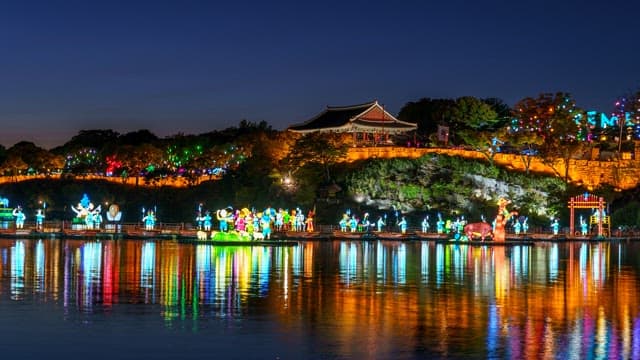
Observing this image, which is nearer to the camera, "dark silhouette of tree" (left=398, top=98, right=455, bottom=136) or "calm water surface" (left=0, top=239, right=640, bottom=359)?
"calm water surface" (left=0, top=239, right=640, bottom=359)

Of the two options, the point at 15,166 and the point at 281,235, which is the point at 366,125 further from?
the point at 15,166

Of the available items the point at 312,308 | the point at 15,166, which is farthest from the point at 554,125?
the point at 312,308

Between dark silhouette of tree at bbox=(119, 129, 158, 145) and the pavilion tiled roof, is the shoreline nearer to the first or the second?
the pavilion tiled roof

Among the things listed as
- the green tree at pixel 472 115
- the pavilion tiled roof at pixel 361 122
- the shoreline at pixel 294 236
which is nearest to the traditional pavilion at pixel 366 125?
the pavilion tiled roof at pixel 361 122

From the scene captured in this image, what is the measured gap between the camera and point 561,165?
91.6 m

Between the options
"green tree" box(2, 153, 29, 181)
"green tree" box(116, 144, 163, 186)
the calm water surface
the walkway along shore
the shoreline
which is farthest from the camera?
"green tree" box(2, 153, 29, 181)

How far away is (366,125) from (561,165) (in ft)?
62.3

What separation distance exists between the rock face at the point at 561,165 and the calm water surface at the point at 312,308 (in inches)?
1698

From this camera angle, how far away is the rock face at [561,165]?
8825 centimetres

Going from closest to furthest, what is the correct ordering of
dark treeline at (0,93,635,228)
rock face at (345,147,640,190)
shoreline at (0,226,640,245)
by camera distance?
1. shoreline at (0,226,640,245)
2. dark treeline at (0,93,635,228)
3. rock face at (345,147,640,190)

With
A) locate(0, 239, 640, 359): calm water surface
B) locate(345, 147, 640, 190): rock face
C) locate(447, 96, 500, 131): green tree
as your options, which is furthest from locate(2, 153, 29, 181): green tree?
locate(0, 239, 640, 359): calm water surface

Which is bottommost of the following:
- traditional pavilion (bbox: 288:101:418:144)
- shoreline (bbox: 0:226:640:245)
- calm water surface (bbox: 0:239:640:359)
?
calm water surface (bbox: 0:239:640:359)

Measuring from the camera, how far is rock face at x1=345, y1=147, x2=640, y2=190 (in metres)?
88.2

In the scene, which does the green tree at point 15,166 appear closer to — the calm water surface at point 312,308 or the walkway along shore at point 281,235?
the walkway along shore at point 281,235
